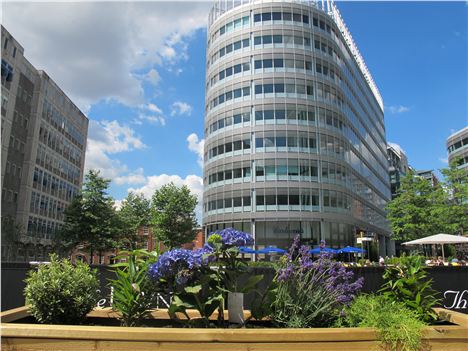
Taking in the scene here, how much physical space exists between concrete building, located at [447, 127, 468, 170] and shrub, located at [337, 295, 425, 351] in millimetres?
80917

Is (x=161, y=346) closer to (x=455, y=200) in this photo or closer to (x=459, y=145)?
(x=455, y=200)

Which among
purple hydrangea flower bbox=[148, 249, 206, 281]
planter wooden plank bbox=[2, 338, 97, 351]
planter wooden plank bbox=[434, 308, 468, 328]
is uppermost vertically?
purple hydrangea flower bbox=[148, 249, 206, 281]

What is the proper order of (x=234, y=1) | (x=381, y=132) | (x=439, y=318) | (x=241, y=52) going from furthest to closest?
(x=381, y=132), (x=234, y=1), (x=241, y=52), (x=439, y=318)

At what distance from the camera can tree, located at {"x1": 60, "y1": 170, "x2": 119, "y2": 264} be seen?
42469 millimetres

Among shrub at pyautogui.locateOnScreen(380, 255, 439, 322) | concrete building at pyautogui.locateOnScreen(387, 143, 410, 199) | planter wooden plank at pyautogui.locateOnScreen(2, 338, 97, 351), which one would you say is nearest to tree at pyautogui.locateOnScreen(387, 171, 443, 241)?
shrub at pyautogui.locateOnScreen(380, 255, 439, 322)

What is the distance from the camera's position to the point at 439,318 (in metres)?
3.90

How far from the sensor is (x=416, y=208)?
4047cm

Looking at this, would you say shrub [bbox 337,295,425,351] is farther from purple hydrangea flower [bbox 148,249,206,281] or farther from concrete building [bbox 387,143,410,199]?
concrete building [bbox 387,143,410,199]

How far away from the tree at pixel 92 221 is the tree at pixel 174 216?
6.11m

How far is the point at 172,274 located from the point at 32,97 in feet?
196

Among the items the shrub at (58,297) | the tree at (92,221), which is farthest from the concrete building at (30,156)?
the shrub at (58,297)

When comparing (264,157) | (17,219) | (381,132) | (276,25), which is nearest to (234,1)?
(276,25)

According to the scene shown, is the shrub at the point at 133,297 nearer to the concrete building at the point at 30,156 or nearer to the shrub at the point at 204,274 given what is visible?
the shrub at the point at 204,274

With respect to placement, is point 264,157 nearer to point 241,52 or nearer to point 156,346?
point 241,52
